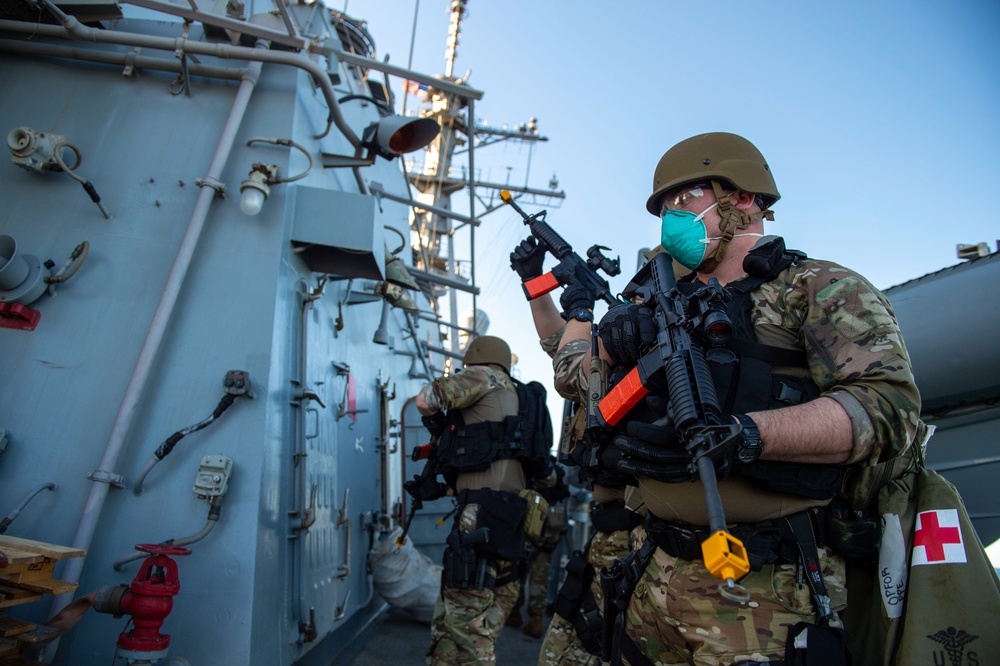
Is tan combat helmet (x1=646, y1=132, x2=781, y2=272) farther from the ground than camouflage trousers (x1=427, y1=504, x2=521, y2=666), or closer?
farther from the ground

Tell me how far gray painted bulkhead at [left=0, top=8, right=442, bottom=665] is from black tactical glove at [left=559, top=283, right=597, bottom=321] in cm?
114

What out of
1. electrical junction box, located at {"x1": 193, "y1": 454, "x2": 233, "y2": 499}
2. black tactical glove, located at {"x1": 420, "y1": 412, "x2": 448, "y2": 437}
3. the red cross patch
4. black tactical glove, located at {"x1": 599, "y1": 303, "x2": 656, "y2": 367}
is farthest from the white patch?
black tactical glove, located at {"x1": 420, "y1": 412, "x2": 448, "y2": 437}

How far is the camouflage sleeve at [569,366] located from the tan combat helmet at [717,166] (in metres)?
0.63

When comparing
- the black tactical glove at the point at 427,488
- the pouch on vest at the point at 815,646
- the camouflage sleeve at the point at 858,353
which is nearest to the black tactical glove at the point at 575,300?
the camouflage sleeve at the point at 858,353

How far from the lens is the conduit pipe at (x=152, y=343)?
7.23 ft

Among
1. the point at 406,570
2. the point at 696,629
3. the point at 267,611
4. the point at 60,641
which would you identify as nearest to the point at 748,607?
the point at 696,629

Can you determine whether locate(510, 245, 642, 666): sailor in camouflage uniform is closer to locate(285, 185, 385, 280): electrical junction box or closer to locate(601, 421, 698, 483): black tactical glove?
locate(601, 421, 698, 483): black tactical glove

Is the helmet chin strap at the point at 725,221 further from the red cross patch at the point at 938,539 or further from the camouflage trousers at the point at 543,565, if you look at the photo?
the camouflage trousers at the point at 543,565

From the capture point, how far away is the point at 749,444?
129 centimetres

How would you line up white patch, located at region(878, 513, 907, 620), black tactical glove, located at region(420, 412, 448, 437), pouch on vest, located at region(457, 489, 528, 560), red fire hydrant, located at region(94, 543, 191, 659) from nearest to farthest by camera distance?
white patch, located at region(878, 513, 907, 620) → red fire hydrant, located at region(94, 543, 191, 659) → pouch on vest, located at region(457, 489, 528, 560) → black tactical glove, located at region(420, 412, 448, 437)

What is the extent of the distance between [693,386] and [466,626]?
2404mm

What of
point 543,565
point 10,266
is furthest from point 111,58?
point 543,565

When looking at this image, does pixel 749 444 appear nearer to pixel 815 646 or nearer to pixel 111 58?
pixel 815 646

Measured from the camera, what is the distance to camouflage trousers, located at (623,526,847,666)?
142cm
